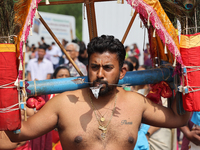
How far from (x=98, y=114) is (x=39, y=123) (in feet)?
1.81

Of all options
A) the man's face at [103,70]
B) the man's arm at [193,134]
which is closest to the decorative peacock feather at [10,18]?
the man's face at [103,70]

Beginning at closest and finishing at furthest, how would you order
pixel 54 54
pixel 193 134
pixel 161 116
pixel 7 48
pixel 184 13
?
pixel 7 48 → pixel 184 13 → pixel 161 116 → pixel 193 134 → pixel 54 54

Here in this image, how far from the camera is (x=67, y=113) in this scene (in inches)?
109

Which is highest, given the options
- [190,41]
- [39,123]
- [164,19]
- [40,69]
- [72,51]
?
[164,19]

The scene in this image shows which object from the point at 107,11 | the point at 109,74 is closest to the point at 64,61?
the point at 107,11

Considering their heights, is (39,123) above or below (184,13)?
below

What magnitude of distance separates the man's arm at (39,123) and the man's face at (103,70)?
0.43m

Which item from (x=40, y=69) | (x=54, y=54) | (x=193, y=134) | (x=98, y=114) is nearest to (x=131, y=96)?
(x=98, y=114)

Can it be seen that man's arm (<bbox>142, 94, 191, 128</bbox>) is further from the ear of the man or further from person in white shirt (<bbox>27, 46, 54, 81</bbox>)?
person in white shirt (<bbox>27, 46, 54, 81</bbox>)

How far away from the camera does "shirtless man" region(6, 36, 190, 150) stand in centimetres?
269

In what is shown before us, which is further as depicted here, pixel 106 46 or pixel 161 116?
pixel 161 116

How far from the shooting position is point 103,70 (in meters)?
2.71

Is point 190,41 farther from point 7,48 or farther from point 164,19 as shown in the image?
point 7,48

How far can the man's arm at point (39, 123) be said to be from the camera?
8.59ft
